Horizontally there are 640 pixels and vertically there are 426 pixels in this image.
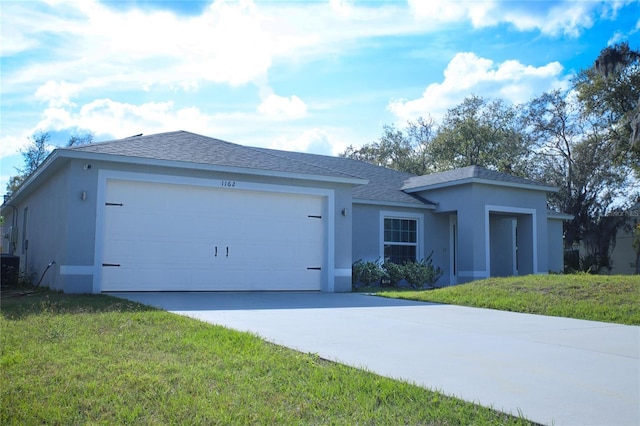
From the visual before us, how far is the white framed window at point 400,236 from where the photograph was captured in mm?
18047

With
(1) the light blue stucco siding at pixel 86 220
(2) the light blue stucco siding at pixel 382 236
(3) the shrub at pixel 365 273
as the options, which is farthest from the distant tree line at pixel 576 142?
(1) the light blue stucco siding at pixel 86 220

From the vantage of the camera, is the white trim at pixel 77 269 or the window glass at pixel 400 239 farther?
the window glass at pixel 400 239

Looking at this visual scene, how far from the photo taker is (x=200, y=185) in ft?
42.3

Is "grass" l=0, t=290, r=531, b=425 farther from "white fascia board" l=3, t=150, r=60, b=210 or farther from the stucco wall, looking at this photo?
the stucco wall

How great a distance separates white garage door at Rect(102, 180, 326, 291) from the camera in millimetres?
12156

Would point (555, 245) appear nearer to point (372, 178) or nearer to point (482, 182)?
point (482, 182)

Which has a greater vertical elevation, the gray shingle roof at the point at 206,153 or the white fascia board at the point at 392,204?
the gray shingle roof at the point at 206,153

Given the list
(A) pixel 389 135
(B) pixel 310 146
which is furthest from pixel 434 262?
(A) pixel 389 135

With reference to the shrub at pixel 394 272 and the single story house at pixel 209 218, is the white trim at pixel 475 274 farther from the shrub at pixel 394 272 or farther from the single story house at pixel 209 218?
the shrub at pixel 394 272

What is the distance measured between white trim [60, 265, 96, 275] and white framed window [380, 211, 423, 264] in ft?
30.2

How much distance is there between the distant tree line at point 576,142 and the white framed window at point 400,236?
10.4 metres

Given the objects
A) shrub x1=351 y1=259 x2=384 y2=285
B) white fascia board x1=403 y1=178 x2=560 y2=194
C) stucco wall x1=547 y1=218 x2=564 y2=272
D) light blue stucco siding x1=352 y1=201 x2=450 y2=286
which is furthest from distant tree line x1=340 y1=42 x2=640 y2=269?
shrub x1=351 y1=259 x2=384 y2=285

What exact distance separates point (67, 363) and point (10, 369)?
17.7 inches

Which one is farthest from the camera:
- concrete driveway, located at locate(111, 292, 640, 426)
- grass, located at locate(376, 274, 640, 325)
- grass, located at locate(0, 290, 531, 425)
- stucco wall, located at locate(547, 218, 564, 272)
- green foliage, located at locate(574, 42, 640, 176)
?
green foliage, located at locate(574, 42, 640, 176)
